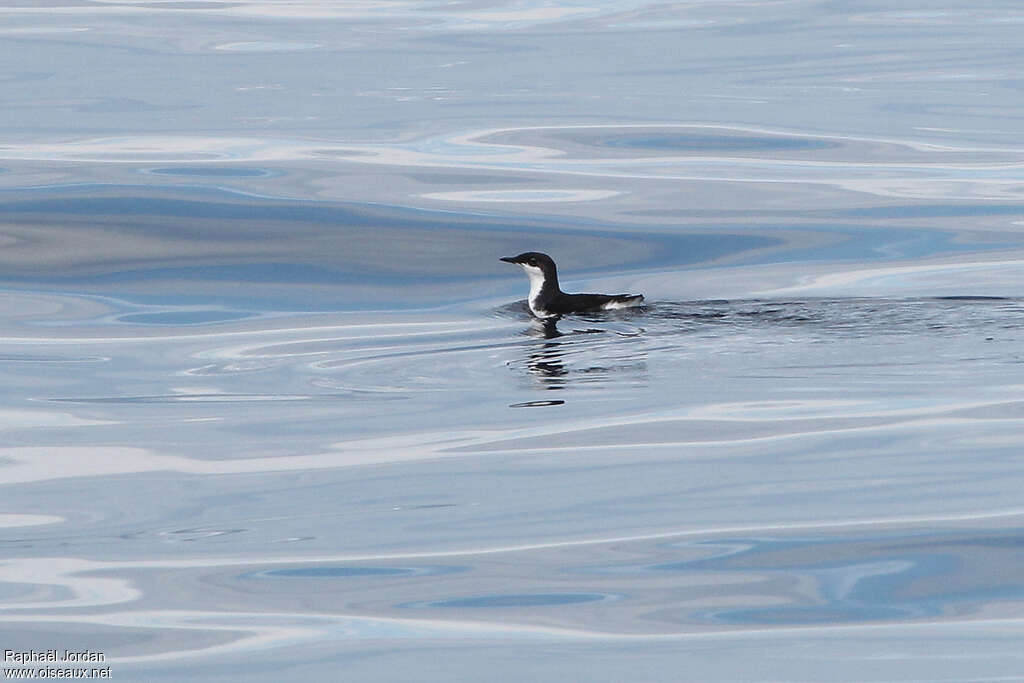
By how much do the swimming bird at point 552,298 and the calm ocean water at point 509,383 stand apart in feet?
0.90

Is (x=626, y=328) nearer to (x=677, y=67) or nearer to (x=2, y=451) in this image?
(x=2, y=451)

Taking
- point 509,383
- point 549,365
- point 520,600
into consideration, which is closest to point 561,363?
point 549,365

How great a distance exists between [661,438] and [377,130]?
15.6 m

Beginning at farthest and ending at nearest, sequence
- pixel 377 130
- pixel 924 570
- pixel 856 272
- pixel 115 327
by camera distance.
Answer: pixel 377 130 < pixel 856 272 < pixel 115 327 < pixel 924 570

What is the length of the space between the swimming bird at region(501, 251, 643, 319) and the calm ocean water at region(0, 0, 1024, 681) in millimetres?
274

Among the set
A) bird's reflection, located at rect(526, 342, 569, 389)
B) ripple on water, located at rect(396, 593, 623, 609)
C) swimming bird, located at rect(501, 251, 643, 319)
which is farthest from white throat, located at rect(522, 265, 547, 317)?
ripple on water, located at rect(396, 593, 623, 609)

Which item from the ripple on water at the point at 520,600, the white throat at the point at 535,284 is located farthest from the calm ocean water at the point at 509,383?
the white throat at the point at 535,284

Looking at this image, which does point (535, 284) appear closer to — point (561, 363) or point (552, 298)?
point (552, 298)

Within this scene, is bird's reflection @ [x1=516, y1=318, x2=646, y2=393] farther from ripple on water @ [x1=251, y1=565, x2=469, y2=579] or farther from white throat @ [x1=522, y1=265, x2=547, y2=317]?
ripple on water @ [x1=251, y1=565, x2=469, y2=579]

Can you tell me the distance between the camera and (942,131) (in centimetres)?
2444

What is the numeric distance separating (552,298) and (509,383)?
3232mm

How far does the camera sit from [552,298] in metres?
13.9

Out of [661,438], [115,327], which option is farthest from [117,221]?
[661,438]

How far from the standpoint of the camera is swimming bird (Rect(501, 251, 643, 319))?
1345cm
